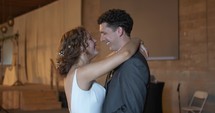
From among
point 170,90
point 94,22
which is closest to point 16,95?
point 94,22

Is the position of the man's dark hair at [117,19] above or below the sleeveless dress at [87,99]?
above

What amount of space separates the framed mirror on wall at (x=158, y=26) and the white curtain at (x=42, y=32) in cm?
262

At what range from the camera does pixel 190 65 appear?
6.32 meters

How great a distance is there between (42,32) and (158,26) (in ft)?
21.8

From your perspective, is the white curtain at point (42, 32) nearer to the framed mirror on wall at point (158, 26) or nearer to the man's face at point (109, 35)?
the framed mirror on wall at point (158, 26)

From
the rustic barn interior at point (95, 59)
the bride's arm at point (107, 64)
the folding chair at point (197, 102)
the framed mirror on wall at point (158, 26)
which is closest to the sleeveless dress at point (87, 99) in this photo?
the bride's arm at point (107, 64)

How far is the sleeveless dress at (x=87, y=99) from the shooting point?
157 cm

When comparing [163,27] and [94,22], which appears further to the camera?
[94,22]

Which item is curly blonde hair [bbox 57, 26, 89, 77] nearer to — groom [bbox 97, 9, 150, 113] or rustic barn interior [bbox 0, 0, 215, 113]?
groom [bbox 97, 9, 150, 113]

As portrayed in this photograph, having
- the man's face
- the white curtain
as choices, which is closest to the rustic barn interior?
the white curtain

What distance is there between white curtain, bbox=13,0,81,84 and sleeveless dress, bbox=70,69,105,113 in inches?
325

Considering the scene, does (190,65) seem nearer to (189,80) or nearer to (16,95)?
(189,80)

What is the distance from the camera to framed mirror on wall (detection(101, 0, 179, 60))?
663 centimetres

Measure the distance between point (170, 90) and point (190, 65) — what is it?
0.69m
